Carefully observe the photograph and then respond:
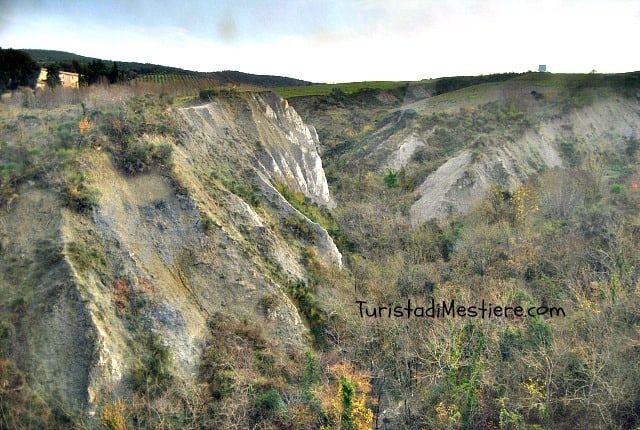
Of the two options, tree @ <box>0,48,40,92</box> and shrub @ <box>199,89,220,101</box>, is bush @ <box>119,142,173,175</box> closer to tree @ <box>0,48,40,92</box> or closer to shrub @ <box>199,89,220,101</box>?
shrub @ <box>199,89,220,101</box>

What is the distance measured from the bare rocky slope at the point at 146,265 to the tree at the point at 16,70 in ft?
49.2

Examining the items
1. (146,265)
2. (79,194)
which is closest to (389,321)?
(146,265)

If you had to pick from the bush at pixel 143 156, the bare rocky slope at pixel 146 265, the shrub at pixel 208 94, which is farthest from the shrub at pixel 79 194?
the shrub at pixel 208 94

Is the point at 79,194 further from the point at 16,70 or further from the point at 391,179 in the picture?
the point at 391,179

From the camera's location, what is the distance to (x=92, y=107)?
21734mm

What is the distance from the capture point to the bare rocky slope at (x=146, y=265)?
45.7ft

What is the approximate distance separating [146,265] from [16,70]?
23663mm

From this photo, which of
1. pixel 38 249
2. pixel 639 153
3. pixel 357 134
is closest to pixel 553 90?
pixel 639 153

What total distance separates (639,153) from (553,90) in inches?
481

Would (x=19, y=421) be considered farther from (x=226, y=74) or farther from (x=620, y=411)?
(x=226, y=74)

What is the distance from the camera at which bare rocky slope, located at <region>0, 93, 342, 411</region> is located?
45.7 ft

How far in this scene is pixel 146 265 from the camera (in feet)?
55.9

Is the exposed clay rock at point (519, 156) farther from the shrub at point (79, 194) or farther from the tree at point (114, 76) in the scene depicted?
the tree at point (114, 76)

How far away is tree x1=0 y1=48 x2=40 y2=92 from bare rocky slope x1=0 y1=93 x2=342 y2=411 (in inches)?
590
